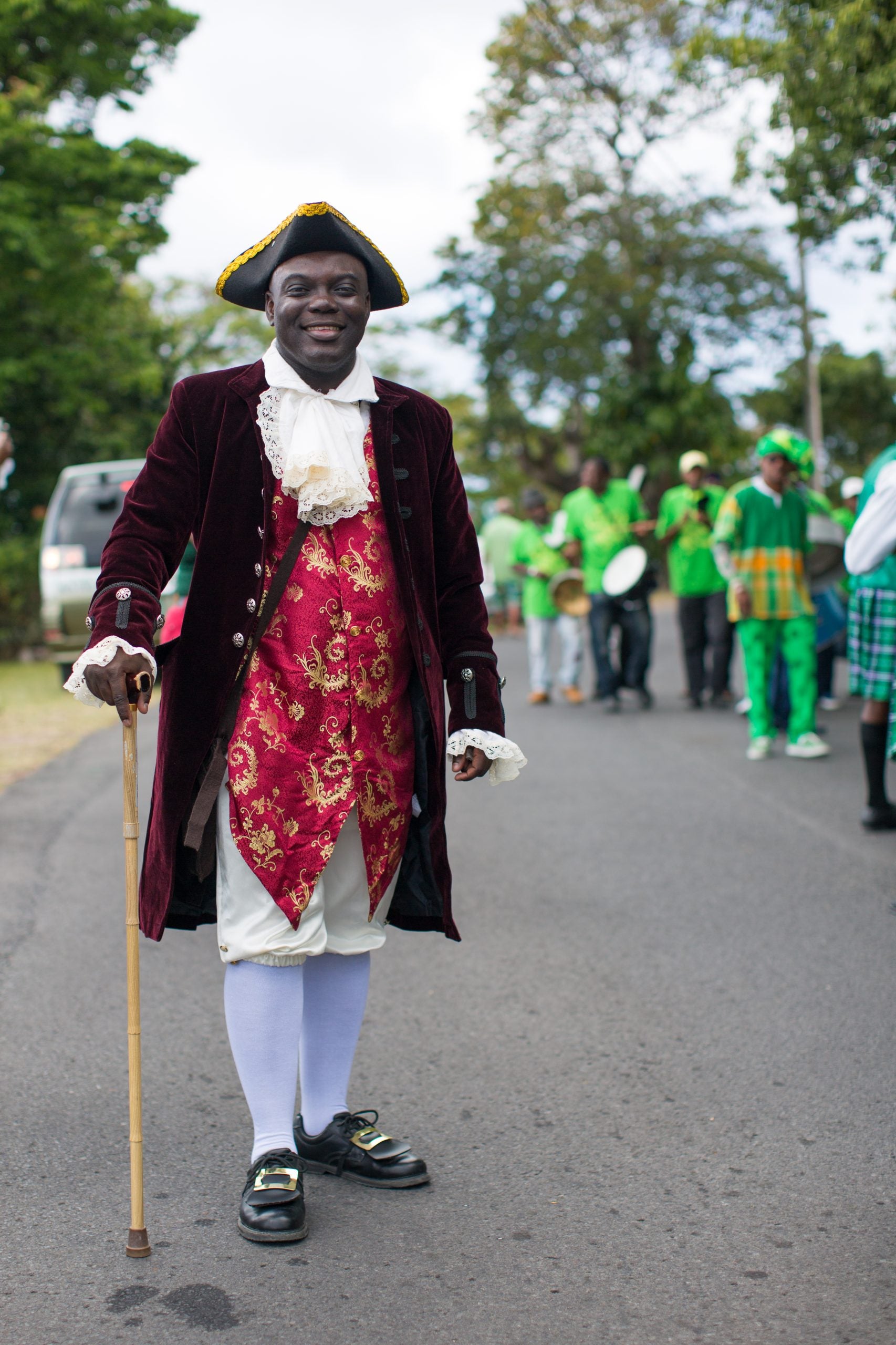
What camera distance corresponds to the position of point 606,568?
39.1 feet

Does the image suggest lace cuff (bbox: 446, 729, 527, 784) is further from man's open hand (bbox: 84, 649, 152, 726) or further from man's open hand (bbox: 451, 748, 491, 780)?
man's open hand (bbox: 84, 649, 152, 726)

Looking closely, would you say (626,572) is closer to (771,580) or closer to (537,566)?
(537,566)

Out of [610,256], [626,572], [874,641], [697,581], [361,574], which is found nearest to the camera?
[361,574]

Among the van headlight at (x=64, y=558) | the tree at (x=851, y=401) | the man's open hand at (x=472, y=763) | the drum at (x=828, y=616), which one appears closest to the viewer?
the man's open hand at (x=472, y=763)

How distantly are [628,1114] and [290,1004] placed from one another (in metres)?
1.08

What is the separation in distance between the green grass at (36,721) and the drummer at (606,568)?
164 inches

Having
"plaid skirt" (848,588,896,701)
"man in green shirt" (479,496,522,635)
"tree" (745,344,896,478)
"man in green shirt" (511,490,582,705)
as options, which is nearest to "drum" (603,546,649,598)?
"man in green shirt" (511,490,582,705)

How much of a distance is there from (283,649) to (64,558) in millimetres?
11976

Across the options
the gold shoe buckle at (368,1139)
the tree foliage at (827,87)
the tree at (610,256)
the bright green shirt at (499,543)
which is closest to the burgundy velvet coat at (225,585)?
the gold shoe buckle at (368,1139)

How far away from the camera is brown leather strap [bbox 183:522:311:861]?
302cm

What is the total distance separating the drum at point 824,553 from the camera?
9656 mm

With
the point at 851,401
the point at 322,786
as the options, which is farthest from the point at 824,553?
the point at 851,401

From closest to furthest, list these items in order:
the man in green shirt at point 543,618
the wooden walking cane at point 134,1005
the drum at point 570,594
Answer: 1. the wooden walking cane at point 134,1005
2. the drum at point 570,594
3. the man in green shirt at point 543,618

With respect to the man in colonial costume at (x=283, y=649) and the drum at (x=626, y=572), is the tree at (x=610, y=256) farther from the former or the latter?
the man in colonial costume at (x=283, y=649)
